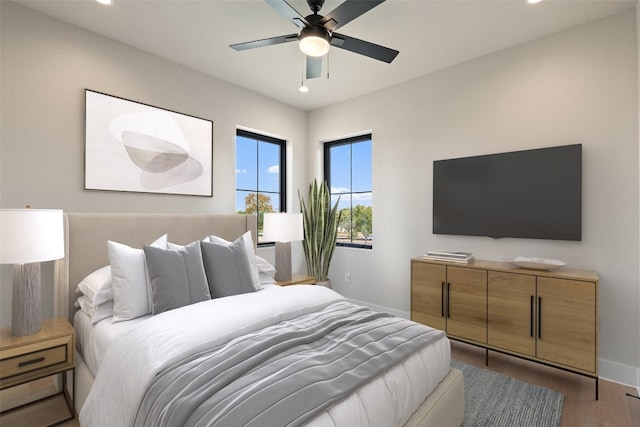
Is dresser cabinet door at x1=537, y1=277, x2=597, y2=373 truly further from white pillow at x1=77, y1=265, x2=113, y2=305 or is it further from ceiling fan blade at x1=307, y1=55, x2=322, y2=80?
white pillow at x1=77, y1=265, x2=113, y2=305

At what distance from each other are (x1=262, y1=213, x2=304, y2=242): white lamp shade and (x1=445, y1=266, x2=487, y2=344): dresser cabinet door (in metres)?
1.51

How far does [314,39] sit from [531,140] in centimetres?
208

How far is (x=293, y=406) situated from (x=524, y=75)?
315 centimetres

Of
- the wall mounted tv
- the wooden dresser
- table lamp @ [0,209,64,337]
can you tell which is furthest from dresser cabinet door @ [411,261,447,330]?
table lamp @ [0,209,64,337]

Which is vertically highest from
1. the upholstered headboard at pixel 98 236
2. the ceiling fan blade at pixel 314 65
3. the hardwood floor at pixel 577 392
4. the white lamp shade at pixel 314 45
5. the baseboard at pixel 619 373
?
the ceiling fan blade at pixel 314 65

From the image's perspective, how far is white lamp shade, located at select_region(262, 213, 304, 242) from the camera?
3.14m

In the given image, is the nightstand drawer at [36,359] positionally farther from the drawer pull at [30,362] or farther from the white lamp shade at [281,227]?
the white lamp shade at [281,227]

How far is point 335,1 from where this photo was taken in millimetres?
→ 2146

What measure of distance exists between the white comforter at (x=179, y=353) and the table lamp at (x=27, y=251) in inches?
27.5

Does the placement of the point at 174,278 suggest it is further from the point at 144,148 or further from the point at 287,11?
the point at 287,11

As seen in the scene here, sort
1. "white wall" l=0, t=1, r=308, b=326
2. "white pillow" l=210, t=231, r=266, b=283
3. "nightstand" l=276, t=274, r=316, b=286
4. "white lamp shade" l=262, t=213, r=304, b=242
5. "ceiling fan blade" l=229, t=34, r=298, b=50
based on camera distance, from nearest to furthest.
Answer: "ceiling fan blade" l=229, t=34, r=298, b=50, "white wall" l=0, t=1, r=308, b=326, "white pillow" l=210, t=231, r=266, b=283, "nightstand" l=276, t=274, r=316, b=286, "white lamp shade" l=262, t=213, r=304, b=242

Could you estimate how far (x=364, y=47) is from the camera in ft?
6.97

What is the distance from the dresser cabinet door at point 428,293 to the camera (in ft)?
9.28

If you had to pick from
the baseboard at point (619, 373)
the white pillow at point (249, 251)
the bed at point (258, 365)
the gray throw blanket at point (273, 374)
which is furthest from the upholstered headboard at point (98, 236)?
the baseboard at point (619, 373)
